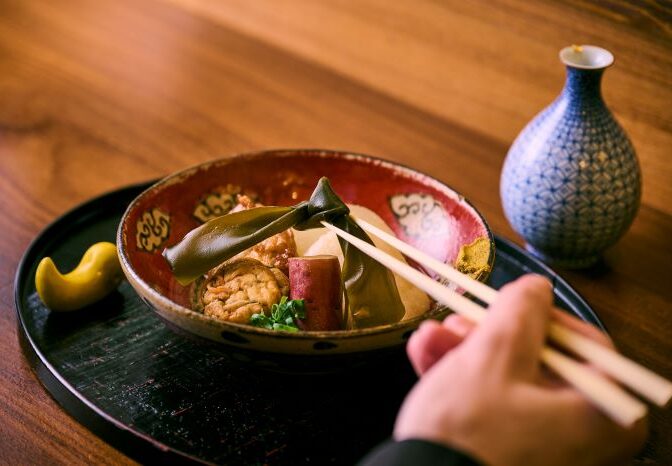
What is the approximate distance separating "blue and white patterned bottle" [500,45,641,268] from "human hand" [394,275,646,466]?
2.06ft

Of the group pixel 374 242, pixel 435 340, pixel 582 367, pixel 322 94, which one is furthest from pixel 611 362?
pixel 322 94

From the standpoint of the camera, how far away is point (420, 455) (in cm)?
50

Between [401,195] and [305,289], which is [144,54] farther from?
[305,289]

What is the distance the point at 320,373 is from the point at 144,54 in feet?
4.68

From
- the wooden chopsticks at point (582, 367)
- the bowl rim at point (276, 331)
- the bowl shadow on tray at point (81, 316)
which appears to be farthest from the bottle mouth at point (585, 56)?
the bowl shadow on tray at point (81, 316)

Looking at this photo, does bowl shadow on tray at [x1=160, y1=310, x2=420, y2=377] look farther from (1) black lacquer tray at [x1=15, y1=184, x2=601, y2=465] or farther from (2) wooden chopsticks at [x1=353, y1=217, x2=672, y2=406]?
(2) wooden chopsticks at [x1=353, y1=217, x2=672, y2=406]

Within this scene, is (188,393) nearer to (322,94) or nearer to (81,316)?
(81,316)

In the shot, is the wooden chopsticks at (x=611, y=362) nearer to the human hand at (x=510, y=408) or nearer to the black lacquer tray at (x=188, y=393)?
the human hand at (x=510, y=408)

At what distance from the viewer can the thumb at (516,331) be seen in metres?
0.54

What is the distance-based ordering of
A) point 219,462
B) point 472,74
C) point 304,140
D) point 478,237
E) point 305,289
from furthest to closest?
point 472,74 → point 304,140 → point 478,237 → point 305,289 → point 219,462

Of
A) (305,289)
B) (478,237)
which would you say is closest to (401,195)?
(478,237)

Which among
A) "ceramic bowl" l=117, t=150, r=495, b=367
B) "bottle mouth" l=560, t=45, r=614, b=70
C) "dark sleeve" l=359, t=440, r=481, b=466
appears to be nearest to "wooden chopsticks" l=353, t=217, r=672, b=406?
"dark sleeve" l=359, t=440, r=481, b=466

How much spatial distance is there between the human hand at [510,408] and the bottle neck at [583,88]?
2.15 ft

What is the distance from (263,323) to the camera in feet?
2.80
